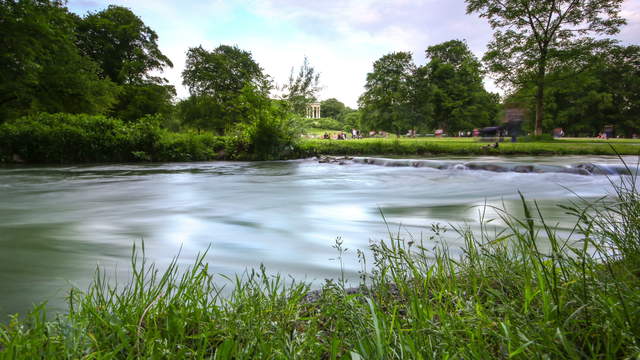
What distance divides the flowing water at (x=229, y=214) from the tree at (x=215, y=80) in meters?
33.2

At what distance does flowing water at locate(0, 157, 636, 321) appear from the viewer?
313 centimetres

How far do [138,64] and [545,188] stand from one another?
129ft

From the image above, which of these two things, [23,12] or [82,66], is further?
[82,66]

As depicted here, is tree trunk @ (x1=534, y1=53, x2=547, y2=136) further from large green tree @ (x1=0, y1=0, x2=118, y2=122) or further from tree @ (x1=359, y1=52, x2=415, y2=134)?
large green tree @ (x1=0, y1=0, x2=118, y2=122)

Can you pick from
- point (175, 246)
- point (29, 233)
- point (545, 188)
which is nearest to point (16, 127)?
point (29, 233)

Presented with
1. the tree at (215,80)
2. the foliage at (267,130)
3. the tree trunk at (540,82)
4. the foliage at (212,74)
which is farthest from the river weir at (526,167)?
the foliage at (212,74)

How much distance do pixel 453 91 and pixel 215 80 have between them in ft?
108

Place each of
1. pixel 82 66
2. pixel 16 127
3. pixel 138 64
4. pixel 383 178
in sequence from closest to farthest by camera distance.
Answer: pixel 383 178, pixel 16 127, pixel 82 66, pixel 138 64

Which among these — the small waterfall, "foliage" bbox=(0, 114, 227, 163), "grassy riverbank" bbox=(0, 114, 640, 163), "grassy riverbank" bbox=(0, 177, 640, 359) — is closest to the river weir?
the small waterfall

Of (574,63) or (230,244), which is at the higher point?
(574,63)

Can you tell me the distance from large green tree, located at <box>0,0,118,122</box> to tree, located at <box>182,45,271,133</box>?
18.3 m

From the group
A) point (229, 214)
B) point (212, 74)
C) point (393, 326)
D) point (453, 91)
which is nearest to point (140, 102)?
point (212, 74)

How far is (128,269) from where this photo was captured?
300cm

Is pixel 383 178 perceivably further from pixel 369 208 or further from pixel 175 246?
pixel 175 246
